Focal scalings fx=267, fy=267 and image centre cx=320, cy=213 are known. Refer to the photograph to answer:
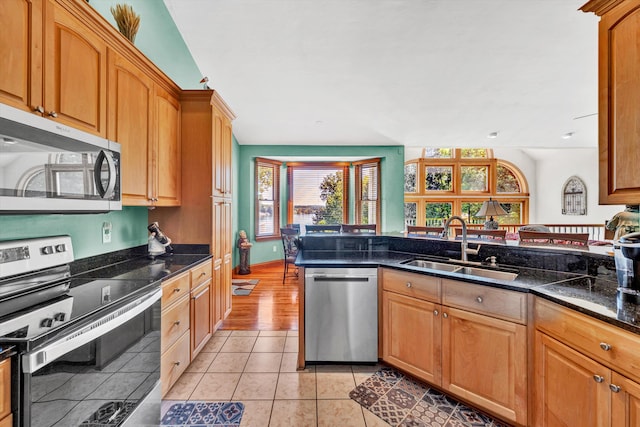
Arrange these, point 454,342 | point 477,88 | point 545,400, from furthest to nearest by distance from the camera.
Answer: point 477,88 → point 454,342 → point 545,400

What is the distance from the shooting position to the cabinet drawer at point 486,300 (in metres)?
1.51

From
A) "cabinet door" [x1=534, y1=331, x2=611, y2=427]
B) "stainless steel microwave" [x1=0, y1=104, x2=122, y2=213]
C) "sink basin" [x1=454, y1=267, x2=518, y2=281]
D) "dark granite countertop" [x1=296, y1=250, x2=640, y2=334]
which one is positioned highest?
"stainless steel microwave" [x1=0, y1=104, x2=122, y2=213]

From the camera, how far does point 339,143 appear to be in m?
5.39

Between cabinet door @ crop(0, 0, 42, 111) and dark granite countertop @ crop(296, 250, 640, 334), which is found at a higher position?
cabinet door @ crop(0, 0, 42, 111)

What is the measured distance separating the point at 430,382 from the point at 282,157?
15.9 ft

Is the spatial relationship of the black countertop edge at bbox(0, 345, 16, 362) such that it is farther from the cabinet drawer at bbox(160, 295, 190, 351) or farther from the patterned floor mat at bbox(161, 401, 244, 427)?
the patterned floor mat at bbox(161, 401, 244, 427)

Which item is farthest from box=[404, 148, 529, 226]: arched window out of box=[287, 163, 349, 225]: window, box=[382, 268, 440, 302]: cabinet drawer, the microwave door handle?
the microwave door handle

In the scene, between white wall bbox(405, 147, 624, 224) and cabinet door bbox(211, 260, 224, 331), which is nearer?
cabinet door bbox(211, 260, 224, 331)

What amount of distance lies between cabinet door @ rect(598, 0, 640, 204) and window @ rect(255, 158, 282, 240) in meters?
5.27

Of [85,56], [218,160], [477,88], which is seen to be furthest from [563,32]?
[85,56]

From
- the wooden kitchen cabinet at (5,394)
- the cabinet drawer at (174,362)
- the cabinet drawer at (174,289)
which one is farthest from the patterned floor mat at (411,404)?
the wooden kitchen cabinet at (5,394)

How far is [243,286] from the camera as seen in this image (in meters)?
4.48

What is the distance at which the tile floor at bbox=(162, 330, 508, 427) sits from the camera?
1.71 meters

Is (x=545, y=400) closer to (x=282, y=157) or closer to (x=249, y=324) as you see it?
(x=249, y=324)
